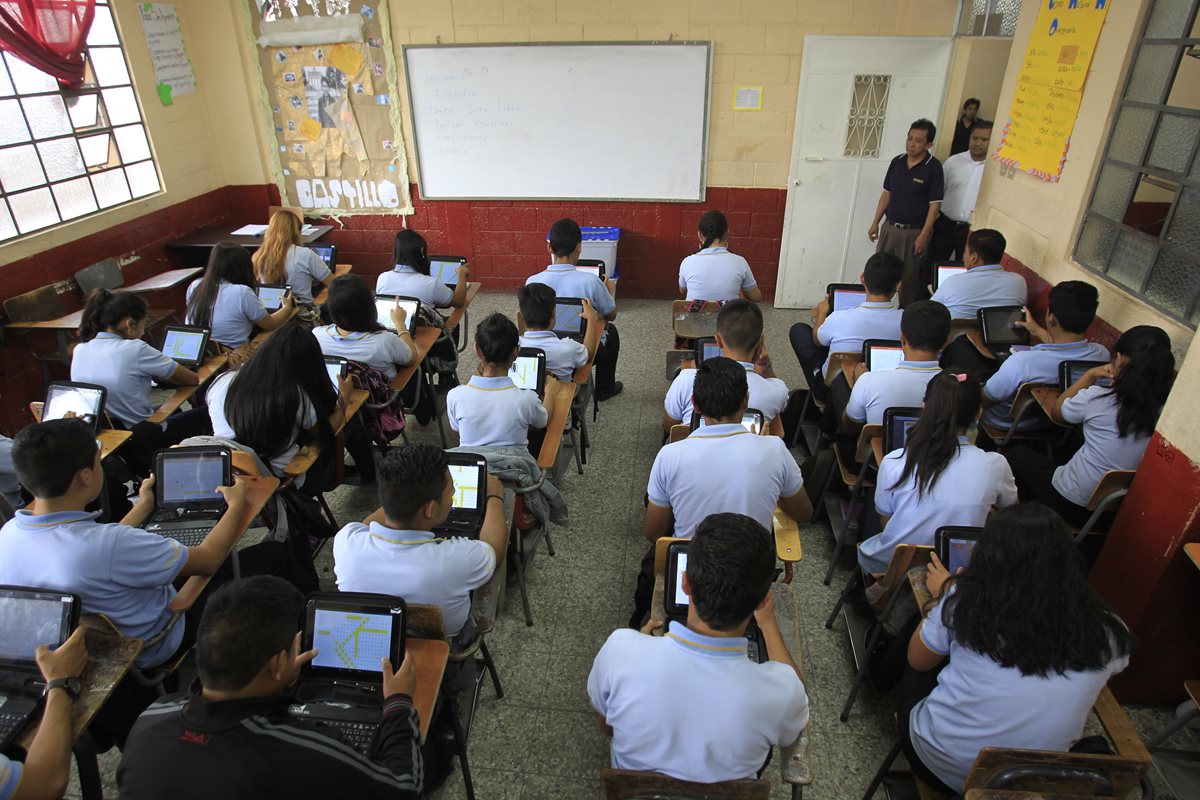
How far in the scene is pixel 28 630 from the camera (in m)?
1.66

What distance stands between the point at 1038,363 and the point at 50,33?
609cm

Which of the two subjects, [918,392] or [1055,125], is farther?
[1055,125]

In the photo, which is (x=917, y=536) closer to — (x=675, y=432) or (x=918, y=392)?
(x=918, y=392)

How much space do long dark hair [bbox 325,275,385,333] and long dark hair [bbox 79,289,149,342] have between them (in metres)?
0.89

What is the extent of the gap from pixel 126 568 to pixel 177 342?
204 cm

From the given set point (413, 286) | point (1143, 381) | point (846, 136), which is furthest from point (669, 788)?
point (846, 136)

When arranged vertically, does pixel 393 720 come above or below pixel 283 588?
below

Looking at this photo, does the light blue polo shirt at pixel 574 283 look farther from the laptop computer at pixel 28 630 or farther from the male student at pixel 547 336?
the laptop computer at pixel 28 630

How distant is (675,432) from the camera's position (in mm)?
2723

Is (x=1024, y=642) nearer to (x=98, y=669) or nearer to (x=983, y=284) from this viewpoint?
(x=98, y=669)

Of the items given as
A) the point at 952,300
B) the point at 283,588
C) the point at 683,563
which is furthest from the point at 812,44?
the point at 283,588

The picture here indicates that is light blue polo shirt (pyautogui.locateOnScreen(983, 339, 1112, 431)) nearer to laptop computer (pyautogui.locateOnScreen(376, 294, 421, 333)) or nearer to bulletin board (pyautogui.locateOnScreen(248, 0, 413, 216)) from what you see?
laptop computer (pyautogui.locateOnScreen(376, 294, 421, 333))

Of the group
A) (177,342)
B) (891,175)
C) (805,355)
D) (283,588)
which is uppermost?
(891,175)

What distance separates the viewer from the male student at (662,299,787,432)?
2766 millimetres
